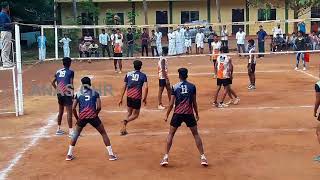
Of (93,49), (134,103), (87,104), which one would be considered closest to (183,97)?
(87,104)

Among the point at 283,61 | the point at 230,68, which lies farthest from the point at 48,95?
the point at 283,61

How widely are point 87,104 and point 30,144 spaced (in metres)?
2.58

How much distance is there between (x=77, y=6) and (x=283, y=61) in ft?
71.6

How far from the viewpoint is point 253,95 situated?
1731cm

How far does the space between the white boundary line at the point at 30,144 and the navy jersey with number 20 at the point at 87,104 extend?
1.66 m

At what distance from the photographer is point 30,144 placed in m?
11.4

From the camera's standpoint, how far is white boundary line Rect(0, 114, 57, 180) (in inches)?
368

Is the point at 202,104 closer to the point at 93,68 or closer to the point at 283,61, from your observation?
the point at 93,68

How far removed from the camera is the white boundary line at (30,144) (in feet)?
30.6

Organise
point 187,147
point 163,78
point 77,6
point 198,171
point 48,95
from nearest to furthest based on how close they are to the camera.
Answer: point 198,171
point 187,147
point 163,78
point 48,95
point 77,6

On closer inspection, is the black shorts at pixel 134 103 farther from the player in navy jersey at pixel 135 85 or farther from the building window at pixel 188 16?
the building window at pixel 188 16

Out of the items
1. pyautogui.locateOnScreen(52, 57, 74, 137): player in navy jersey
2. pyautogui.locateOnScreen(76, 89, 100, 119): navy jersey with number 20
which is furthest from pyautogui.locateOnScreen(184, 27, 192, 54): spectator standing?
pyautogui.locateOnScreen(76, 89, 100, 119): navy jersey with number 20

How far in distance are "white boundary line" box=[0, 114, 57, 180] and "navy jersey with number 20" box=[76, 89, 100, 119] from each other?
65.5 inches

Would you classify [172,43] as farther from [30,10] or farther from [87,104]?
[87,104]
